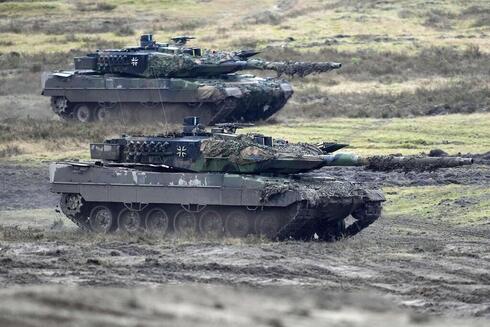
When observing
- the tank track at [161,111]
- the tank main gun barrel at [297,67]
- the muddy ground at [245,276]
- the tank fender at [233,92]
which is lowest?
the muddy ground at [245,276]

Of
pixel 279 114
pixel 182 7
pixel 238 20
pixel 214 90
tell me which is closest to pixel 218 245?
pixel 214 90

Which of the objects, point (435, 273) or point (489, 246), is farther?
point (489, 246)

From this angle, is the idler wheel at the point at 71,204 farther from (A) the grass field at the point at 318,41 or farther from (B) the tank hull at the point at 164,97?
(A) the grass field at the point at 318,41

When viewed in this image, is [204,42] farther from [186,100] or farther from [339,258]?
[339,258]

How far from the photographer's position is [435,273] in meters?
16.9

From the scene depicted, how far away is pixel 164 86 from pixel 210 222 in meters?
16.4

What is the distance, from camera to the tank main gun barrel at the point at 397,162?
65.8 ft

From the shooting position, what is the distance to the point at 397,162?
67.5ft

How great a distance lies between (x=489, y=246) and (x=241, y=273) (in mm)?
5089

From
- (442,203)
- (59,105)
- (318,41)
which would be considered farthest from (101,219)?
(318,41)

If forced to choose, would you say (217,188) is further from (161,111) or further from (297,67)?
(161,111)

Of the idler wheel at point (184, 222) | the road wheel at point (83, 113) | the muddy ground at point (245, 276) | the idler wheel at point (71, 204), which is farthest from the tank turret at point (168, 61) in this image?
the idler wheel at point (184, 222)

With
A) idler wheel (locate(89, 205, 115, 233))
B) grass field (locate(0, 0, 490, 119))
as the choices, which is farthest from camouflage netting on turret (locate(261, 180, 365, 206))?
grass field (locate(0, 0, 490, 119))

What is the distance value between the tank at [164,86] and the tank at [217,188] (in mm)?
14184
